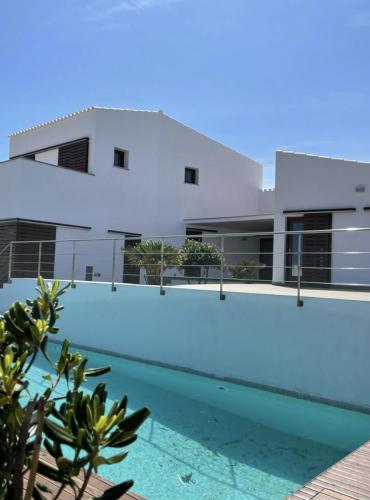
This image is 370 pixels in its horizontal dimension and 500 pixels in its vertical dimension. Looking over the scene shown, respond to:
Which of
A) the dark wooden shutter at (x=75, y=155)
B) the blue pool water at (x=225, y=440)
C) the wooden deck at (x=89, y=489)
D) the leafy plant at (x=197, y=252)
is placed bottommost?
the blue pool water at (x=225, y=440)

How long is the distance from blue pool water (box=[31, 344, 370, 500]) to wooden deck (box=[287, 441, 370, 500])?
2.82 feet

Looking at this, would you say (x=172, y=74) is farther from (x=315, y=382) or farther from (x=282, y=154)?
(x=315, y=382)

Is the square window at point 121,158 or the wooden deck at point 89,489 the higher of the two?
the square window at point 121,158

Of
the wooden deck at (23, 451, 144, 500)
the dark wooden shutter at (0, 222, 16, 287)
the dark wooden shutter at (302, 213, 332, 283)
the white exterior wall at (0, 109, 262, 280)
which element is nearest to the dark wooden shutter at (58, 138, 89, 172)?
the white exterior wall at (0, 109, 262, 280)

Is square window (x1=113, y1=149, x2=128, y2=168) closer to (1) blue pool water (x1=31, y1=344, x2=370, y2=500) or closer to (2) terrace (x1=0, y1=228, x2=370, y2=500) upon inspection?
(2) terrace (x1=0, y1=228, x2=370, y2=500)

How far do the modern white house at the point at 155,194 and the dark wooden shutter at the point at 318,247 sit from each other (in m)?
0.03

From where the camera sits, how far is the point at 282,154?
46.0 feet

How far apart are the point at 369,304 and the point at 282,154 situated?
805 cm

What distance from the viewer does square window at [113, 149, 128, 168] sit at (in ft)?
59.6

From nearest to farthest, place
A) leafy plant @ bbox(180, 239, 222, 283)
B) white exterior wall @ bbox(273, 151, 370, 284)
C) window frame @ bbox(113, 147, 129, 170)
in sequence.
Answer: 1. white exterior wall @ bbox(273, 151, 370, 284)
2. leafy plant @ bbox(180, 239, 222, 283)
3. window frame @ bbox(113, 147, 129, 170)

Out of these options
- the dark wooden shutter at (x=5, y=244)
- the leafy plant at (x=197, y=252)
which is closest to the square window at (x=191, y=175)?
the leafy plant at (x=197, y=252)

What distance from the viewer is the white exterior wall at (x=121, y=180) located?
49.6ft

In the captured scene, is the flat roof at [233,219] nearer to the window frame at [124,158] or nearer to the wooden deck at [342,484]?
the window frame at [124,158]

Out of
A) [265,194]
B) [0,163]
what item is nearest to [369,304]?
[0,163]
